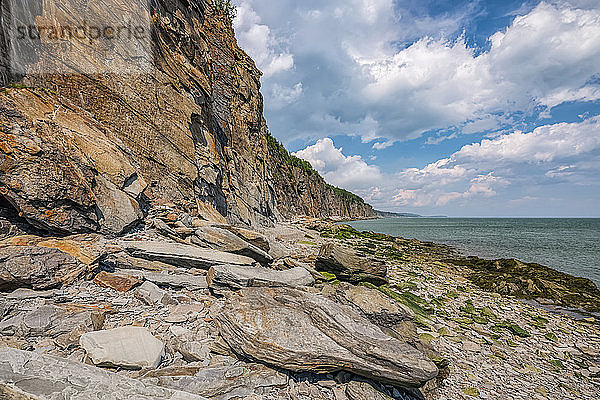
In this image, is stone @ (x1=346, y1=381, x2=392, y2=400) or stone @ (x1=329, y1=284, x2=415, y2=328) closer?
stone @ (x1=346, y1=381, x2=392, y2=400)

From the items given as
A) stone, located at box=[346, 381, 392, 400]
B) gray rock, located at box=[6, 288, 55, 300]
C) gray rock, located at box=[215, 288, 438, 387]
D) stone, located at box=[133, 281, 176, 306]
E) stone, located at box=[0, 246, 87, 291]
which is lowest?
stone, located at box=[346, 381, 392, 400]

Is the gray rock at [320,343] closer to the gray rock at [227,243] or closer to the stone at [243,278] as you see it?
the stone at [243,278]

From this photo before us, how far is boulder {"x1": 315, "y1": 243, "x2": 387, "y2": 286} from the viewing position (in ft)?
41.2

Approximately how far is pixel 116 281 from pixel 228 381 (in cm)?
421

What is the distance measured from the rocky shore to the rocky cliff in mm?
1046

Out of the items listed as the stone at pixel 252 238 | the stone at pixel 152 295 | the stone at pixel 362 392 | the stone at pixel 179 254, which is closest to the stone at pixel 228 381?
the stone at pixel 362 392

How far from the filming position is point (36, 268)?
19.7ft

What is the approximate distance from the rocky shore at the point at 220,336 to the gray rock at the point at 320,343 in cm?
2

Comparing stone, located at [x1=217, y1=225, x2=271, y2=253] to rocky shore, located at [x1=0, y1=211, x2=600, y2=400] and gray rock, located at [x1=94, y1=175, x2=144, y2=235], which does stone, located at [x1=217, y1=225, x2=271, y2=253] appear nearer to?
rocky shore, located at [x1=0, y1=211, x2=600, y2=400]

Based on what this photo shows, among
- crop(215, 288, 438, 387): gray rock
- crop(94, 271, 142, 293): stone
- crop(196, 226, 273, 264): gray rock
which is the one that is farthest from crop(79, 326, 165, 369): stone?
crop(196, 226, 273, 264): gray rock

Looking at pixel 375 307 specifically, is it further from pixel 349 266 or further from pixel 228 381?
pixel 228 381

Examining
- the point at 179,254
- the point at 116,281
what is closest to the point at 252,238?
the point at 179,254

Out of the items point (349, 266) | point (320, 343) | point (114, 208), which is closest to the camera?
point (320, 343)

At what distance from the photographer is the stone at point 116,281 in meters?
6.80
